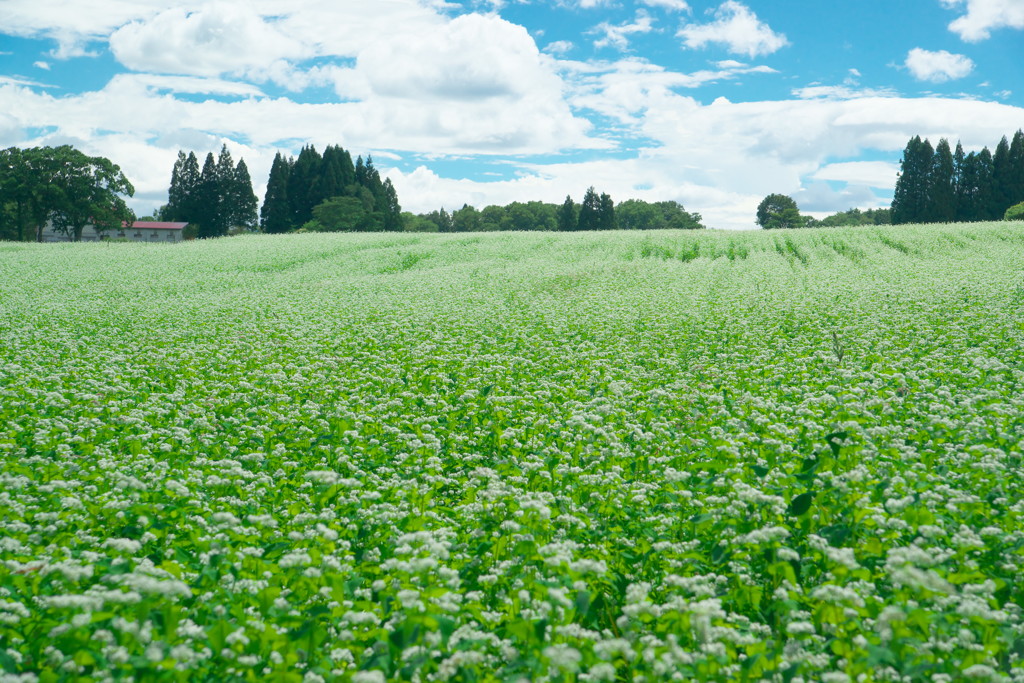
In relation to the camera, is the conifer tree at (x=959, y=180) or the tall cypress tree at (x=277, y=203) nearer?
the conifer tree at (x=959, y=180)

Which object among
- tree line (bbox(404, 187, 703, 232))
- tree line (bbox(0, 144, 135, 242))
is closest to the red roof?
tree line (bbox(0, 144, 135, 242))

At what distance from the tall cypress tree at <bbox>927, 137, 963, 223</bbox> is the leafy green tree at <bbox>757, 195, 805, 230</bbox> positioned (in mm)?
25851

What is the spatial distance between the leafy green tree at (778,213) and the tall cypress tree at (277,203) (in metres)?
68.9

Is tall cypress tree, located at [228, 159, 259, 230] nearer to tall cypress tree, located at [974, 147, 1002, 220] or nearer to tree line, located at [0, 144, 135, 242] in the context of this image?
tree line, located at [0, 144, 135, 242]

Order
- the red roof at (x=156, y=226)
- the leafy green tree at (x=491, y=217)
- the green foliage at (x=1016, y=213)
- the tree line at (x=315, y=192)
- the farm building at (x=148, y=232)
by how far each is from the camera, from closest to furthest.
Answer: the green foliage at (x=1016, y=213)
the tree line at (x=315, y=192)
the farm building at (x=148, y=232)
the red roof at (x=156, y=226)
the leafy green tree at (x=491, y=217)

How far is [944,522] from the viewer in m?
5.61

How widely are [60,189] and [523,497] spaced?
83.0 meters

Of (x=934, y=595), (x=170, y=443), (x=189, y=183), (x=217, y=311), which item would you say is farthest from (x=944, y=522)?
(x=189, y=183)

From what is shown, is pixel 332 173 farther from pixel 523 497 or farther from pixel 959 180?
pixel 523 497

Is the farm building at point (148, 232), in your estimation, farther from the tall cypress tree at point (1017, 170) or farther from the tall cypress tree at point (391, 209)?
the tall cypress tree at point (1017, 170)

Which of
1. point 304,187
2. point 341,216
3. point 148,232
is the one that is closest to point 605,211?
point 341,216

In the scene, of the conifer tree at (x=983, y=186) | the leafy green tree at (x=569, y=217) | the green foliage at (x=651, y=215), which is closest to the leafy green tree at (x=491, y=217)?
the green foliage at (x=651, y=215)

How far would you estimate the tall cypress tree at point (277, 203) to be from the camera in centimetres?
9312

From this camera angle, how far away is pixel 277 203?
93438 millimetres
